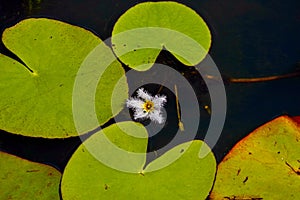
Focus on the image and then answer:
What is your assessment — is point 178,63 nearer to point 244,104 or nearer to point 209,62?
point 209,62

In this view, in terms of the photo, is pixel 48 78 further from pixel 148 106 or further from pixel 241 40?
pixel 241 40

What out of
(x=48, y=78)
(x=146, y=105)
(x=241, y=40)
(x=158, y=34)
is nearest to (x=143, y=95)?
(x=146, y=105)

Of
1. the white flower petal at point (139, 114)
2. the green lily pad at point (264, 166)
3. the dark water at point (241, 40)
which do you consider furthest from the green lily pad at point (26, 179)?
the green lily pad at point (264, 166)

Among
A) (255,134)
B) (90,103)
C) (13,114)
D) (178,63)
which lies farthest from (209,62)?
(13,114)

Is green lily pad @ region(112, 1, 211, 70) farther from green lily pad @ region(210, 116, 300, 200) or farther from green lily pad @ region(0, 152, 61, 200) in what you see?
green lily pad @ region(0, 152, 61, 200)

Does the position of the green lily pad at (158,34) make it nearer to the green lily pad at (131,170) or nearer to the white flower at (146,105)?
the white flower at (146,105)
